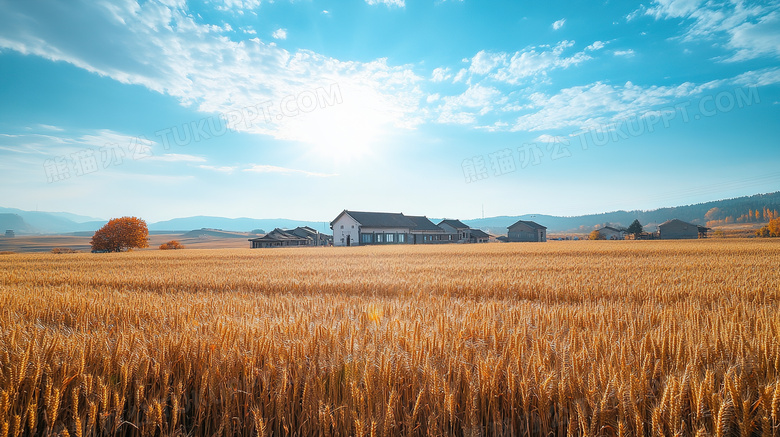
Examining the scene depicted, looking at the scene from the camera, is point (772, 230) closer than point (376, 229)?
No

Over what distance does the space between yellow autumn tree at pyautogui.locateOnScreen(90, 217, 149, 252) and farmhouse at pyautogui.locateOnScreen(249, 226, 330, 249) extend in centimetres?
1898

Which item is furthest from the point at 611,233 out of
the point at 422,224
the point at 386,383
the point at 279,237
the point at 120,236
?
the point at 120,236

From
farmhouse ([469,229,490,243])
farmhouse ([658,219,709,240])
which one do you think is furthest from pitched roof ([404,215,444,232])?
farmhouse ([658,219,709,240])

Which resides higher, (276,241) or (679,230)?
(276,241)

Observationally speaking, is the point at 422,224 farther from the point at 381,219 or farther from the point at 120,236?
the point at 120,236

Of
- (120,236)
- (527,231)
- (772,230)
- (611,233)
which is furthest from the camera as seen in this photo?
(611,233)

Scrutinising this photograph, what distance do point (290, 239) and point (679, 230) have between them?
95317mm

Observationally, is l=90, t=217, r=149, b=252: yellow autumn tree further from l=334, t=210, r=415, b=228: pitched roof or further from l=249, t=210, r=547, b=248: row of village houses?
l=334, t=210, r=415, b=228: pitched roof

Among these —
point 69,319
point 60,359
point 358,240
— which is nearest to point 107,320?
point 69,319

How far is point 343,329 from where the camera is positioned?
10.7 ft

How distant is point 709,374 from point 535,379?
99 centimetres

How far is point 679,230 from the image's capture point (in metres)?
83.6

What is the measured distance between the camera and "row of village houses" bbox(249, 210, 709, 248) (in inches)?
2515

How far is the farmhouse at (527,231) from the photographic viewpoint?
8869cm
